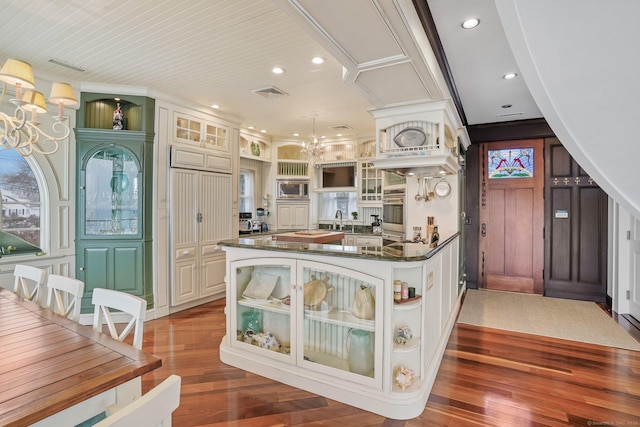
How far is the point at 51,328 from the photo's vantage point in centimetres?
149

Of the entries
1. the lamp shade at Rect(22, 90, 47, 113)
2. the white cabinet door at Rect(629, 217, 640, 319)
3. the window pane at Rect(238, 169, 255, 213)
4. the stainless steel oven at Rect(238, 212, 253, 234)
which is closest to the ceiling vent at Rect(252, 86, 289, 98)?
the lamp shade at Rect(22, 90, 47, 113)

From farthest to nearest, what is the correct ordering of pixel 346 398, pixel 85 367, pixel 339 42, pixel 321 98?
pixel 321 98 < pixel 346 398 < pixel 339 42 < pixel 85 367

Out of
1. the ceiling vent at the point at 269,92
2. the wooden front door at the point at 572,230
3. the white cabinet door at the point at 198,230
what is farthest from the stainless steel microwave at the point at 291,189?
the wooden front door at the point at 572,230

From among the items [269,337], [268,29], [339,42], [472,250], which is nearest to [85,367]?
[269,337]

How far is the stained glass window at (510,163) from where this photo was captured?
502 centimetres

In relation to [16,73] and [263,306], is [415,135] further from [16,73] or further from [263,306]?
[16,73]

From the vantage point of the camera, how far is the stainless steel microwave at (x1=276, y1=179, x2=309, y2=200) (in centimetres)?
627

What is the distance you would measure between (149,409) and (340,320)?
158cm

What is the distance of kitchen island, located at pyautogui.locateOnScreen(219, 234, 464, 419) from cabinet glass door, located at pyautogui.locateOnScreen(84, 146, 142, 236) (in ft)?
6.11

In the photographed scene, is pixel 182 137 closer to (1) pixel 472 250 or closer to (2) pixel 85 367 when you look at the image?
(2) pixel 85 367

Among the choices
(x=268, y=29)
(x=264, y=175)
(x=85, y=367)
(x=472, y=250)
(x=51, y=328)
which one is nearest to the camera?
(x=85, y=367)

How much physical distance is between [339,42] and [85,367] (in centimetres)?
196

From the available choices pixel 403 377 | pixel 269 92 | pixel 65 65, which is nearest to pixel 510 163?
pixel 269 92

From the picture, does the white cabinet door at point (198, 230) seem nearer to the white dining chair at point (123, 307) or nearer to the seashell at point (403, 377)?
the white dining chair at point (123, 307)
